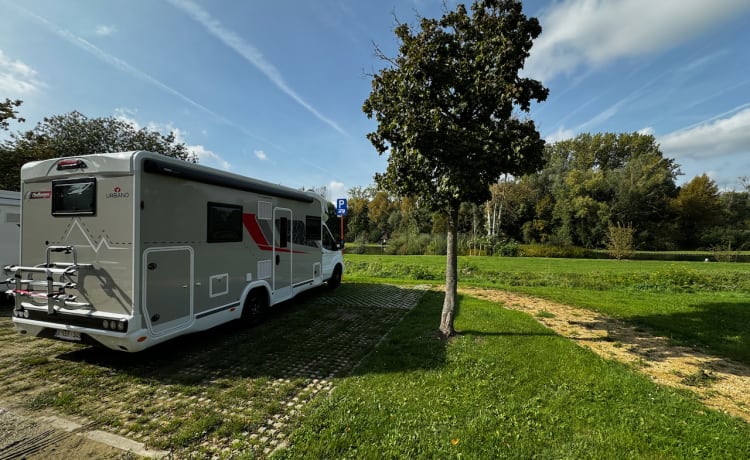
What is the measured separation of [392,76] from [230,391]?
5062 millimetres

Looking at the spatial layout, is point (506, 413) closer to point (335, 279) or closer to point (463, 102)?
point (463, 102)

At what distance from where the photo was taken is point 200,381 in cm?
410

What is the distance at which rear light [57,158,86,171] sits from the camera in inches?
170

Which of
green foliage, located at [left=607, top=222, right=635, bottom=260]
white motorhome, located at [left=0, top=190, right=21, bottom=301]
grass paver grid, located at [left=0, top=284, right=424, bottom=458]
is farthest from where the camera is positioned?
green foliage, located at [left=607, top=222, right=635, bottom=260]

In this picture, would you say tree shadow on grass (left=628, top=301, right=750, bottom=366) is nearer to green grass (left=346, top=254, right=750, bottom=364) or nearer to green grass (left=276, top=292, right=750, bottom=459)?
green grass (left=346, top=254, right=750, bottom=364)

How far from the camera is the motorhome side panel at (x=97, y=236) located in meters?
4.06

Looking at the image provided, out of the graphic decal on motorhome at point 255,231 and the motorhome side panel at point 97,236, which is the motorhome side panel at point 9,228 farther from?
the graphic decal on motorhome at point 255,231

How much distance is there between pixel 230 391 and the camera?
3836 millimetres

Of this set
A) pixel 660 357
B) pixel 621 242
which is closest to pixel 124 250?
Result: pixel 660 357

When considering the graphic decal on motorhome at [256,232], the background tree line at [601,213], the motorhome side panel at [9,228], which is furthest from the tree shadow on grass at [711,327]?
the background tree line at [601,213]

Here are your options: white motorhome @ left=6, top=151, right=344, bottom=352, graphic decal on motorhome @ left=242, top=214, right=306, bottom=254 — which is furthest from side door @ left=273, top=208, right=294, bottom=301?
white motorhome @ left=6, top=151, right=344, bottom=352

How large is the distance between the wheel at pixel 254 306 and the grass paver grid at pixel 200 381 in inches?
7.6

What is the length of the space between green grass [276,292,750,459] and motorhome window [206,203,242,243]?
3.01 m

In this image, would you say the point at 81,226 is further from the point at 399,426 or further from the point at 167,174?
the point at 399,426
